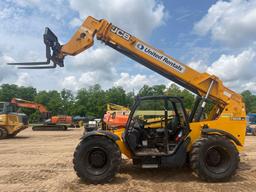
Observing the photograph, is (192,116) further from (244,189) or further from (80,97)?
(80,97)

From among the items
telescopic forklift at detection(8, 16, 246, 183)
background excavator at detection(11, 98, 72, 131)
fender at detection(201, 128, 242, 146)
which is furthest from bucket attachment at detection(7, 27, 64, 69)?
background excavator at detection(11, 98, 72, 131)

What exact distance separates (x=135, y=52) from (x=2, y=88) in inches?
4055

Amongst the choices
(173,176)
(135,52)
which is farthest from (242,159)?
(135,52)

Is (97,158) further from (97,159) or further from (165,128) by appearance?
(165,128)

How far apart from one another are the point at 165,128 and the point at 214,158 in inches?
54.6

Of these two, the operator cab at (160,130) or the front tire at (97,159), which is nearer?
the front tire at (97,159)

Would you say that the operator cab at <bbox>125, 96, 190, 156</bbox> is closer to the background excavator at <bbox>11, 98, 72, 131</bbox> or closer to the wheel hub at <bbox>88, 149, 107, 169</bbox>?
the wheel hub at <bbox>88, 149, 107, 169</bbox>

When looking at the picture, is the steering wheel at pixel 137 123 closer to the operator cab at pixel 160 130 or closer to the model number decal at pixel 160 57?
the operator cab at pixel 160 130

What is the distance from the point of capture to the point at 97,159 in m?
7.24

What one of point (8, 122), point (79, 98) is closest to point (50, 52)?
point (8, 122)

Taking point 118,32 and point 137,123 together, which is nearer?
point 137,123

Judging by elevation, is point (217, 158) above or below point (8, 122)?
below

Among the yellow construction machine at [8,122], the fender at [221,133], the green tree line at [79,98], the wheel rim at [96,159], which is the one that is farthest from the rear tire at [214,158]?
the green tree line at [79,98]

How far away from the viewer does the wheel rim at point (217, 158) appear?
7.23 metres
